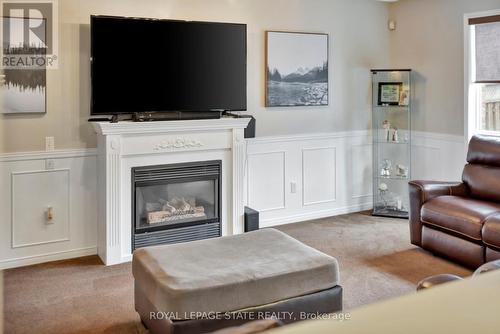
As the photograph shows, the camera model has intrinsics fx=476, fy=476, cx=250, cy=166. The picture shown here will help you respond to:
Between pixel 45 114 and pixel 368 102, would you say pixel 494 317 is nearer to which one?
pixel 45 114

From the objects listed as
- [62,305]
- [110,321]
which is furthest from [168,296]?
[62,305]

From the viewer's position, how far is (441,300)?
349mm

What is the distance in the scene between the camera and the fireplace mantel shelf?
387 centimetres

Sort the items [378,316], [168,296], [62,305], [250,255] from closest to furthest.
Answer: [378,316] → [168,296] → [250,255] → [62,305]

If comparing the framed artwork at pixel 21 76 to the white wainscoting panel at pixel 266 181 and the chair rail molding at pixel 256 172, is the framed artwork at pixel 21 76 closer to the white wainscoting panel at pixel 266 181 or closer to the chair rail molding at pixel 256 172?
the chair rail molding at pixel 256 172

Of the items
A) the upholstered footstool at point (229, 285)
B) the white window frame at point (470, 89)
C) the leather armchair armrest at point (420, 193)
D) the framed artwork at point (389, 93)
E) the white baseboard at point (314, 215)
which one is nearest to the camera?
the upholstered footstool at point (229, 285)

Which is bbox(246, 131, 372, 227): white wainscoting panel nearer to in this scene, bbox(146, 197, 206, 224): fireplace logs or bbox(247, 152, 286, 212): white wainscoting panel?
bbox(247, 152, 286, 212): white wainscoting panel

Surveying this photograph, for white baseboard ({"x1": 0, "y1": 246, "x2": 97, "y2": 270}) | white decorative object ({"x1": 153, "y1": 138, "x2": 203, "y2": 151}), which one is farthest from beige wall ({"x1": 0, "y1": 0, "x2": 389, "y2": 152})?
white baseboard ({"x1": 0, "y1": 246, "x2": 97, "y2": 270})

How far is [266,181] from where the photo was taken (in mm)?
5062

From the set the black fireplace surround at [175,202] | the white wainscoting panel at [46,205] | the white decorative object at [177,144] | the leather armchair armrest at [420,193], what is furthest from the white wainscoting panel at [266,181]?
the white wainscoting panel at [46,205]

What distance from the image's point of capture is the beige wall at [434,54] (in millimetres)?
5023

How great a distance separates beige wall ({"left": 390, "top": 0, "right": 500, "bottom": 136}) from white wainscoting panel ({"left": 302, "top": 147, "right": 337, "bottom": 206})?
1.13 m

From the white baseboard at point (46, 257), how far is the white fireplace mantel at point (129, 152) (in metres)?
0.13

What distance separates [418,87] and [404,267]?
8.19 feet
